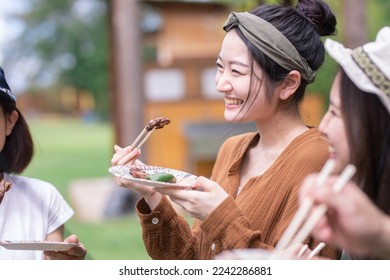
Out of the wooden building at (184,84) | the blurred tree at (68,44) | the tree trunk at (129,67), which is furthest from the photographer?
the blurred tree at (68,44)

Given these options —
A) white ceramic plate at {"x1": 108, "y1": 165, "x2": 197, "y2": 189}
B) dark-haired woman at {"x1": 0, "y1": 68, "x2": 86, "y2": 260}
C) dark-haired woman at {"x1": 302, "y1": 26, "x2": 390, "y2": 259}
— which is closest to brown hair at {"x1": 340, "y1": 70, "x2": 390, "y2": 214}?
dark-haired woman at {"x1": 302, "y1": 26, "x2": 390, "y2": 259}

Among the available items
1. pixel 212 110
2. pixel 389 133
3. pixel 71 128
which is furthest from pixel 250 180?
pixel 71 128

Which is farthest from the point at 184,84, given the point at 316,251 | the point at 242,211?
the point at 316,251

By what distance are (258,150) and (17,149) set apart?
2.08ft

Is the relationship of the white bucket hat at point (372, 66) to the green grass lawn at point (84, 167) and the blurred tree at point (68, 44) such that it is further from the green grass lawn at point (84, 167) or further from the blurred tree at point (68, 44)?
the blurred tree at point (68, 44)

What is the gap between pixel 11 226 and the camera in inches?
60.7

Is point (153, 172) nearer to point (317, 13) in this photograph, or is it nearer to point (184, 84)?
point (317, 13)

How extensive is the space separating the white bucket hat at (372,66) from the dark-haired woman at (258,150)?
295 millimetres

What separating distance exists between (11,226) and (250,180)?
0.61 metres

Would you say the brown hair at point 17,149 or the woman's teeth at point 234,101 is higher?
the woman's teeth at point 234,101

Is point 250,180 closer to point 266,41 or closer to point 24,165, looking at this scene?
point 266,41

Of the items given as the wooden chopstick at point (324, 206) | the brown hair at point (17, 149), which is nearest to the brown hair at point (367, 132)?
the wooden chopstick at point (324, 206)

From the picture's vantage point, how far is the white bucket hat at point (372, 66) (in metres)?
1.03

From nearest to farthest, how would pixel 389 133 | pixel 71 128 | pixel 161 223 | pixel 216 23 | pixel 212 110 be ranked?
1. pixel 389 133
2. pixel 161 223
3. pixel 212 110
4. pixel 216 23
5. pixel 71 128
